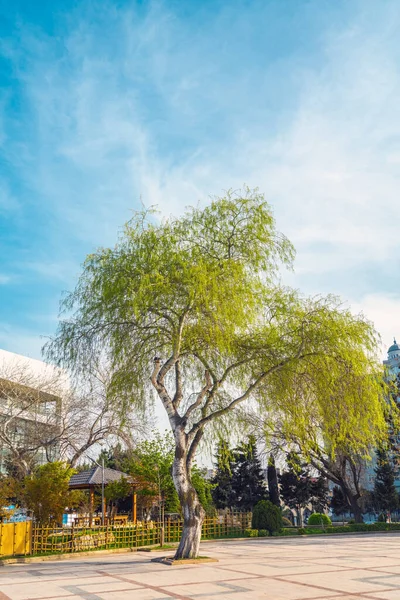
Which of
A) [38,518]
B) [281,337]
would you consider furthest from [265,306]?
[38,518]

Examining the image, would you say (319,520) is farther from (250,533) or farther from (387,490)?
(250,533)

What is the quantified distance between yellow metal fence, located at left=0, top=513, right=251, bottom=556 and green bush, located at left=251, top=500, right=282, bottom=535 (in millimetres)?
1175

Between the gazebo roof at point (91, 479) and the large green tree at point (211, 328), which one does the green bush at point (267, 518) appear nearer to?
the gazebo roof at point (91, 479)

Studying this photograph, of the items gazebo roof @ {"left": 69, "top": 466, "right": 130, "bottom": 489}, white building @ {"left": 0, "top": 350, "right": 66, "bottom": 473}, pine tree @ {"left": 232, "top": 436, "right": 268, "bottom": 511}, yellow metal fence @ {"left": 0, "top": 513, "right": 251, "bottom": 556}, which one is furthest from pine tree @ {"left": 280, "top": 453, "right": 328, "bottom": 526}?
white building @ {"left": 0, "top": 350, "right": 66, "bottom": 473}

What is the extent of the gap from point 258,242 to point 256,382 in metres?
3.68

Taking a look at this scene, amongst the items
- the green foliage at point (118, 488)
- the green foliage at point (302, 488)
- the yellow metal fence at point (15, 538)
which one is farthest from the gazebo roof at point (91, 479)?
the green foliage at point (302, 488)

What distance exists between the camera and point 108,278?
1276 cm

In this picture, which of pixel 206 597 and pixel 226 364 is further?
pixel 226 364

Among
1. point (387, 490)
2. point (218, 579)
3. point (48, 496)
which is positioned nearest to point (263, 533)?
point (48, 496)

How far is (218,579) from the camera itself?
10055mm

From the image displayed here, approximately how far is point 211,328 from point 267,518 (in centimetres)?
1667

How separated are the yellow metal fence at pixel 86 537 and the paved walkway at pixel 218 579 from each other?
131 cm

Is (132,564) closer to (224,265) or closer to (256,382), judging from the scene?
(256,382)

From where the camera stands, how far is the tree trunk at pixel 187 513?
1287cm
